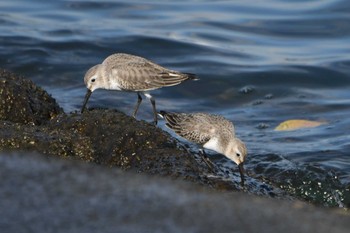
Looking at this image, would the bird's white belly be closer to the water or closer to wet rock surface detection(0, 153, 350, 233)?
the water

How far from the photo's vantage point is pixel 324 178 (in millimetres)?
9281

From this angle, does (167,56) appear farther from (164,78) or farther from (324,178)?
(324,178)

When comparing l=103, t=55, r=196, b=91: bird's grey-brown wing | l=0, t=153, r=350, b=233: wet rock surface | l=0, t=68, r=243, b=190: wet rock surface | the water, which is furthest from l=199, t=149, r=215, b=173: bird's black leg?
l=103, t=55, r=196, b=91: bird's grey-brown wing

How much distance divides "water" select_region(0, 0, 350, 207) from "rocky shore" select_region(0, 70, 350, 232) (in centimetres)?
170

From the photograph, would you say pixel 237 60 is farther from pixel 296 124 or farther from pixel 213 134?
pixel 213 134

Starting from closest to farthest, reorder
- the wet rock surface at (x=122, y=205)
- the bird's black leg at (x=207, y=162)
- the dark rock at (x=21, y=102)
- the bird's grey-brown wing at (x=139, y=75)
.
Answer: the wet rock surface at (x=122, y=205) < the bird's black leg at (x=207, y=162) < the dark rock at (x=21, y=102) < the bird's grey-brown wing at (x=139, y=75)

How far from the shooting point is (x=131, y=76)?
962 cm

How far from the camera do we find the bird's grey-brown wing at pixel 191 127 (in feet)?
27.9

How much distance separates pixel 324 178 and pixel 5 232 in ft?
14.8

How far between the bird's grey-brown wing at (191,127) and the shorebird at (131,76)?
93 centimetres

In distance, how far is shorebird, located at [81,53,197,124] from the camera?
968cm

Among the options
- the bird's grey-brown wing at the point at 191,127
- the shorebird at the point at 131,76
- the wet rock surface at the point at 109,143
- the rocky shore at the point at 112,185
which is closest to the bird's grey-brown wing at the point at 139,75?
the shorebird at the point at 131,76

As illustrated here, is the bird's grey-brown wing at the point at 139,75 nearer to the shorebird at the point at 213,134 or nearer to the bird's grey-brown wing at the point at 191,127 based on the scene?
the bird's grey-brown wing at the point at 191,127

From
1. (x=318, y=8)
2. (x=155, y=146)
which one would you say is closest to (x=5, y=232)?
(x=155, y=146)
